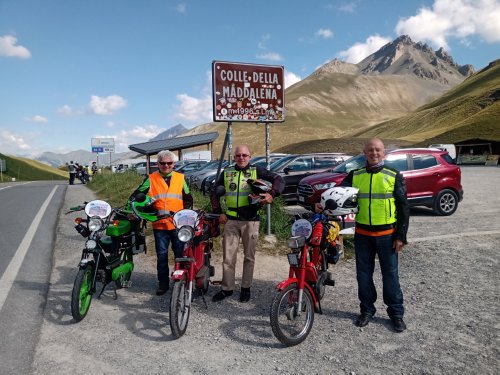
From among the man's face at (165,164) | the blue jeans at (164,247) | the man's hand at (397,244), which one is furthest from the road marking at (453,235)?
the man's face at (165,164)

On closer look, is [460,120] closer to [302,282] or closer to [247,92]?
[247,92]

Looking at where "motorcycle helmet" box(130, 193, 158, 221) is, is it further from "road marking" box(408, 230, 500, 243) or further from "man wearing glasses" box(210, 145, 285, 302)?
"road marking" box(408, 230, 500, 243)

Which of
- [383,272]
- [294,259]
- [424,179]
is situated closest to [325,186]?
[424,179]

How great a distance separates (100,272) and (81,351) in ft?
3.70

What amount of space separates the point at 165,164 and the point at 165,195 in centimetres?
40

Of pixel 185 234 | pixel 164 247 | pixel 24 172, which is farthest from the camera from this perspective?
pixel 24 172

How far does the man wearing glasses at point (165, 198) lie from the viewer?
16.1ft

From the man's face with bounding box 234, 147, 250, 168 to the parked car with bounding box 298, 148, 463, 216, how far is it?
206 inches

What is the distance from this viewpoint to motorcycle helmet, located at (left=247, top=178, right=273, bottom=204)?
15.1 feet

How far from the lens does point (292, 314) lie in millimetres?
3791

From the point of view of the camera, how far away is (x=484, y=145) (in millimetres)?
40594

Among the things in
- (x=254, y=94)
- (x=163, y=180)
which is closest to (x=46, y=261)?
(x=163, y=180)

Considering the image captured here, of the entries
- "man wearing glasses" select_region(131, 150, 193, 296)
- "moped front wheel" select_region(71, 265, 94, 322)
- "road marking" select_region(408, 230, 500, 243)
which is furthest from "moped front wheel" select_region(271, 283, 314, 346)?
"road marking" select_region(408, 230, 500, 243)

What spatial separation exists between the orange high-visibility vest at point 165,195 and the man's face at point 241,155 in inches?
34.4
